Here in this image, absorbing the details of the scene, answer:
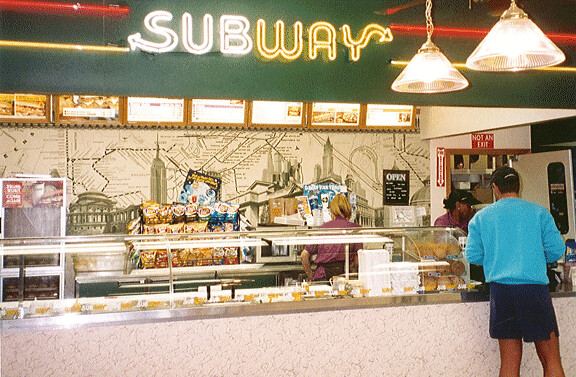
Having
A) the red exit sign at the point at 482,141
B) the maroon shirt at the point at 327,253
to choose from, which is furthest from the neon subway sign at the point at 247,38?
the red exit sign at the point at 482,141

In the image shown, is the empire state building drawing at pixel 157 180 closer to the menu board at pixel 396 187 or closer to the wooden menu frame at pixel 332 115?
the wooden menu frame at pixel 332 115

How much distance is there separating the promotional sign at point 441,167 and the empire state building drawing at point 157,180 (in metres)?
3.46

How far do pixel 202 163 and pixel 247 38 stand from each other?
2.70 metres

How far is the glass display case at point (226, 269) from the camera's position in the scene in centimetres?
364

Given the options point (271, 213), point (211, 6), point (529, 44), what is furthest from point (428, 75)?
point (271, 213)

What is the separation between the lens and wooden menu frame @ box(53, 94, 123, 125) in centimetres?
602

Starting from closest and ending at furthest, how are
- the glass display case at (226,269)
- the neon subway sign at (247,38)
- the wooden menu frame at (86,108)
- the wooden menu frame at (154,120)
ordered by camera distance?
the glass display case at (226,269), the neon subway sign at (247,38), the wooden menu frame at (86,108), the wooden menu frame at (154,120)

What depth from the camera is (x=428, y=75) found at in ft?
10.2

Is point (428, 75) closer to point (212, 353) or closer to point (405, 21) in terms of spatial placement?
point (405, 21)

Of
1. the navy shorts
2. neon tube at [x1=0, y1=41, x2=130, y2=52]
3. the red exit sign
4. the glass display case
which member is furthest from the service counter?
the red exit sign

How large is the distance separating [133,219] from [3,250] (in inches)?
117

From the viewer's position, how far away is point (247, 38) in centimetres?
430

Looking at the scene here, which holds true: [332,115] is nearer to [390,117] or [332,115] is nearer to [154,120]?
[390,117]

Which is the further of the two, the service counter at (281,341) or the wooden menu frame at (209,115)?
the wooden menu frame at (209,115)
